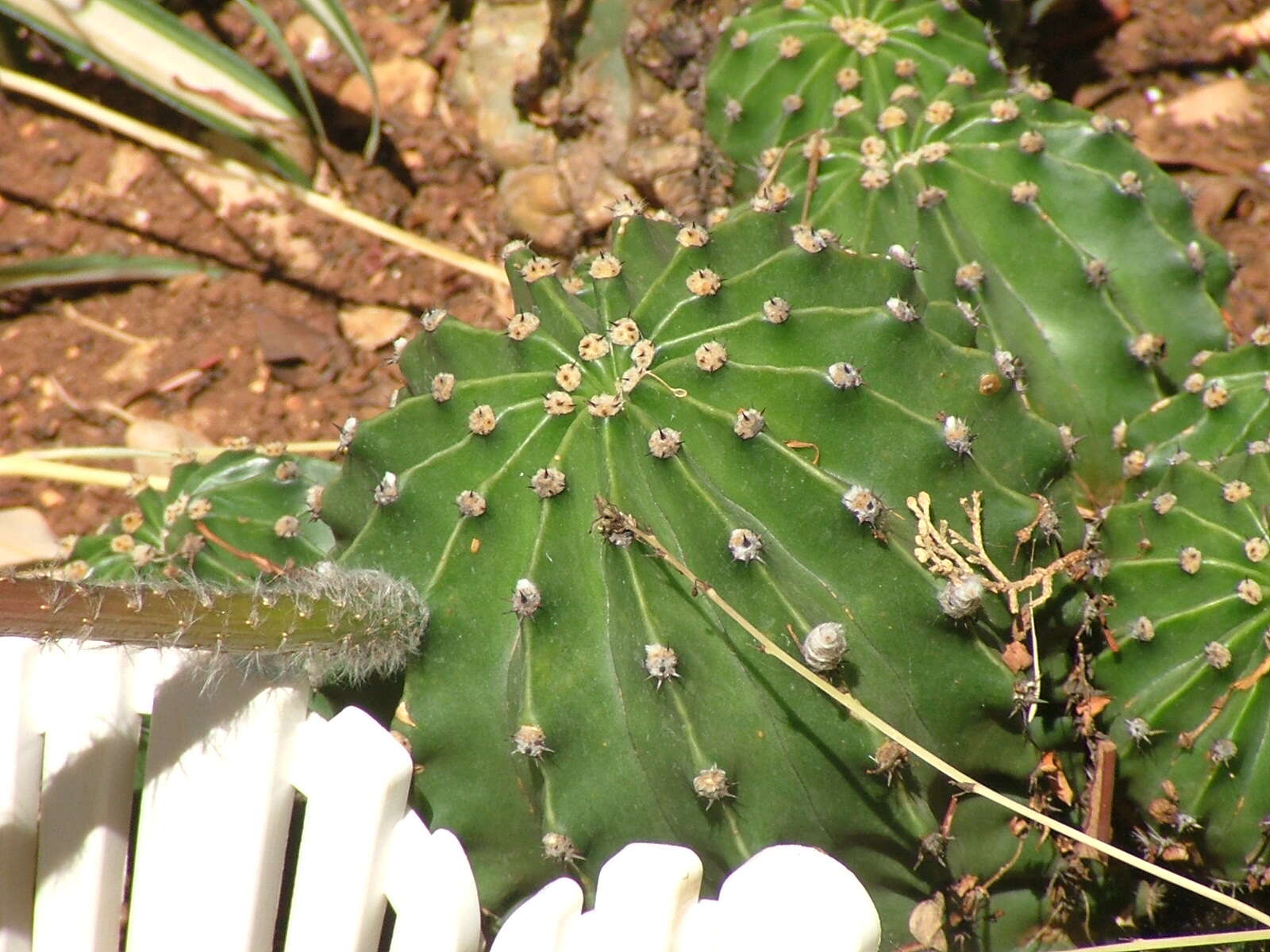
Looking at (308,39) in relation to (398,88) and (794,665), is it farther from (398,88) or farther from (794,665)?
(794,665)

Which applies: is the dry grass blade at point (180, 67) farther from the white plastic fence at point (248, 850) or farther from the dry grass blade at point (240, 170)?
the white plastic fence at point (248, 850)

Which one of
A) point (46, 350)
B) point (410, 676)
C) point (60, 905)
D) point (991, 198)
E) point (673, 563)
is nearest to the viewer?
point (673, 563)

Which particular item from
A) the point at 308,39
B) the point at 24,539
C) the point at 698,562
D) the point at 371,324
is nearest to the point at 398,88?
the point at 308,39

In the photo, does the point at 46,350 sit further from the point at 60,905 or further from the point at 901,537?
the point at 901,537

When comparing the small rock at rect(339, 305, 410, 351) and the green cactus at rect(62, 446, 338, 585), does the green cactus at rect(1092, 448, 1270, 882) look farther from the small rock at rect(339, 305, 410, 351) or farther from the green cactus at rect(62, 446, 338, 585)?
the small rock at rect(339, 305, 410, 351)

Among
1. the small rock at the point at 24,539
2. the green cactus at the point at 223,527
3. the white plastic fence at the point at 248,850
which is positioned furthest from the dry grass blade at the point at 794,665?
the small rock at the point at 24,539

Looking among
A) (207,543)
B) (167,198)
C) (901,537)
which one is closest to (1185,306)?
(901,537)
